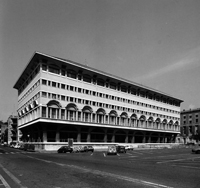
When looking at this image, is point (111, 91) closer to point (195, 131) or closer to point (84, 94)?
point (84, 94)

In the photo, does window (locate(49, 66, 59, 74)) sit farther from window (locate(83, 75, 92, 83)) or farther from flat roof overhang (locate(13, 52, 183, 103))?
window (locate(83, 75, 92, 83))

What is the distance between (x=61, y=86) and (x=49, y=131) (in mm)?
10513

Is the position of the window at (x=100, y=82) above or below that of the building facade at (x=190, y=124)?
above

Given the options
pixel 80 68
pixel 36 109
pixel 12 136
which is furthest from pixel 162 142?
pixel 12 136

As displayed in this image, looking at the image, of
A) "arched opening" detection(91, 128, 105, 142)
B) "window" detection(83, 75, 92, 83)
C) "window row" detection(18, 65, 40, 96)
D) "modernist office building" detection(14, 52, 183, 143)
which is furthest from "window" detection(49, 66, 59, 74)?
"arched opening" detection(91, 128, 105, 142)

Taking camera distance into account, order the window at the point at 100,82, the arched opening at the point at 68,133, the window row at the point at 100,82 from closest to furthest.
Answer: the window row at the point at 100,82
the arched opening at the point at 68,133
the window at the point at 100,82

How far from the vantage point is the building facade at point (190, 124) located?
116150 mm

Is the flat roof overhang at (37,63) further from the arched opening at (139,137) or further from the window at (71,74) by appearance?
the arched opening at (139,137)

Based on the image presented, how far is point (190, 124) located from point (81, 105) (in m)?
80.7

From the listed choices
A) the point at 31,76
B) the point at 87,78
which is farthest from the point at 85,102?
the point at 31,76

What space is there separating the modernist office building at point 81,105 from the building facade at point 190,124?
1299 inches

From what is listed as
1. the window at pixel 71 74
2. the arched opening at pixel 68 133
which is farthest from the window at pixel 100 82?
the arched opening at pixel 68 133

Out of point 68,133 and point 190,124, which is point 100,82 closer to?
point 68,133

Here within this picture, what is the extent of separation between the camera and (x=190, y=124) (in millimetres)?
125250
